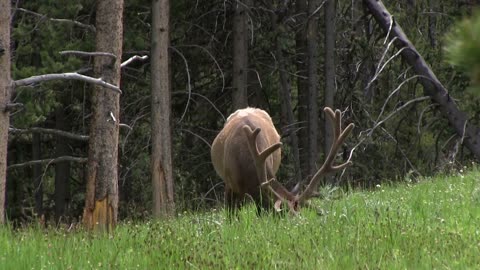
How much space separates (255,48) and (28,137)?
7592 millimetres

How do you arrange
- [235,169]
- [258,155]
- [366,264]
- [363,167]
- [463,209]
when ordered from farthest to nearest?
[363,167]
[235,169]
[258,155]
[463,209]
[366,264]


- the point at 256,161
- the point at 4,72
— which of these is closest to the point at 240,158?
the point at 256,161

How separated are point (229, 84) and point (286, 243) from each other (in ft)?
48.7

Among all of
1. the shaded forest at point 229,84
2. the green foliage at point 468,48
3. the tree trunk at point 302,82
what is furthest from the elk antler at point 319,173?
the tree trunk at point 302,82

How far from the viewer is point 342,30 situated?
24000 millimetres

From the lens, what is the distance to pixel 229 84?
2180 centimetres

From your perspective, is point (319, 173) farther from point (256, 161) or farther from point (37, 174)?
point (37, 174)

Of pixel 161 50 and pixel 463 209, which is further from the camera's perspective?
pixel 161 50

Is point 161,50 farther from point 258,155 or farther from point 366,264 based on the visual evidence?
point 366,264

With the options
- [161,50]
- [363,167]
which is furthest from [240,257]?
[363,167]

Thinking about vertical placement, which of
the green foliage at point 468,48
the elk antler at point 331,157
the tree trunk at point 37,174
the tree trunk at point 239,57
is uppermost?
the tree trunk at point 239,57

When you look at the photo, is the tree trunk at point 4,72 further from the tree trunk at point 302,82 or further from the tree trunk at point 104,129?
the tree trunk at point 302,82

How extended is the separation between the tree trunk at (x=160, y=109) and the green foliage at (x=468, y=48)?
13.0 meters

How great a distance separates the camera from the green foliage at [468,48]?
14.3 feet
